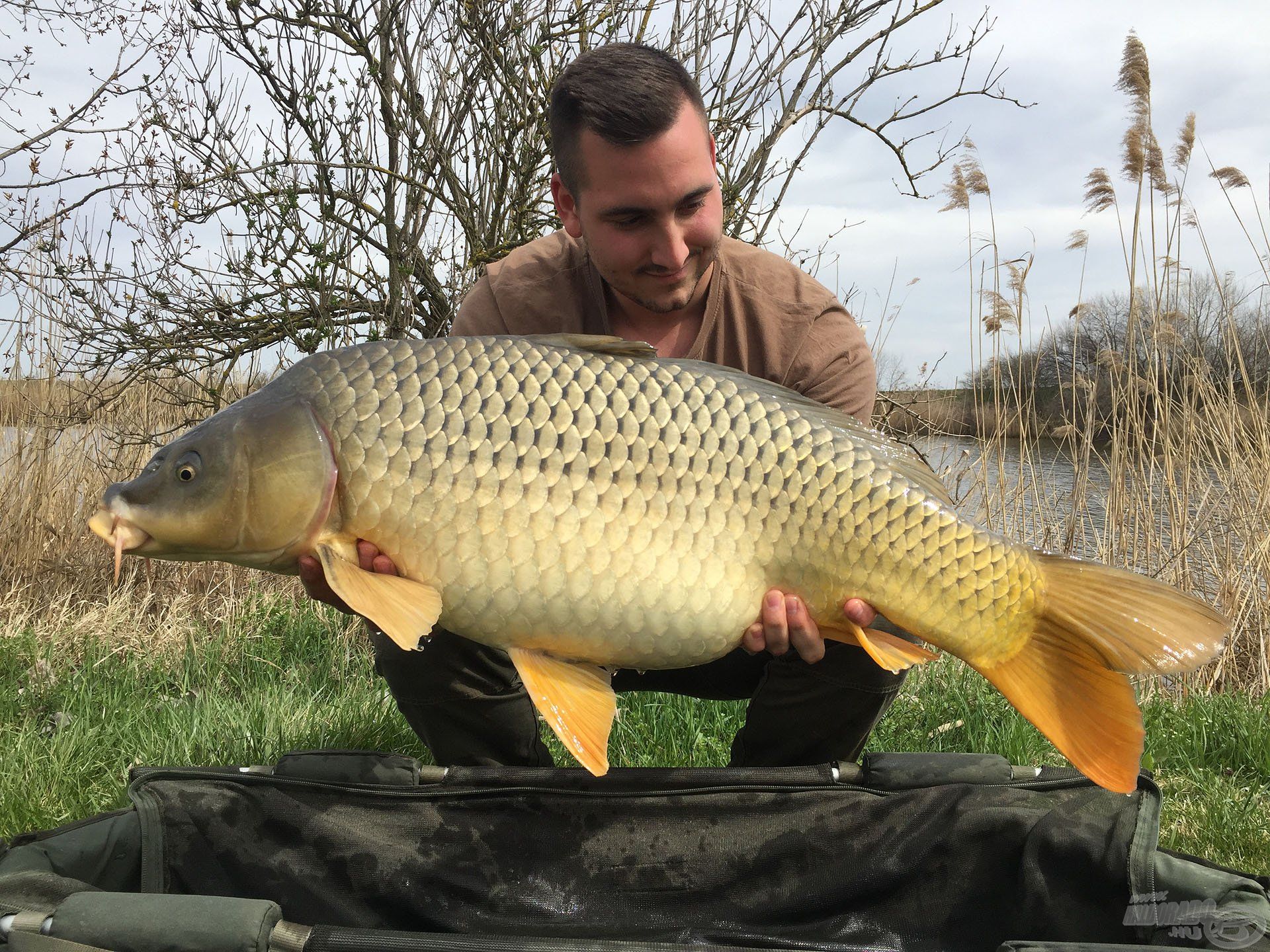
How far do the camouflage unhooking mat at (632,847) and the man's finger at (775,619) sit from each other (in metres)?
0.22

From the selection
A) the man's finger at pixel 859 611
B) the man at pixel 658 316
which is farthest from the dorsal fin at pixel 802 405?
the man at pixel 658 316

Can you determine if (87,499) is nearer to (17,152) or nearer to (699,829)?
(17,152)

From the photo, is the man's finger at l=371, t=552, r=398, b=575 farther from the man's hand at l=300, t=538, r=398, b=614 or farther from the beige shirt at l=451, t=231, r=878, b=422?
the beige shirt at l=451, t=231, r=878, b=422

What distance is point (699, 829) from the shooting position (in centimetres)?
143

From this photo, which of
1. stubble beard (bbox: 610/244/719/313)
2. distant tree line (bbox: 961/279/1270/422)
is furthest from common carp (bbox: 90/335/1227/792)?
distant tree line (bbox: 961/279/1270/422)

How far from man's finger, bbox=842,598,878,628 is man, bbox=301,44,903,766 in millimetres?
145

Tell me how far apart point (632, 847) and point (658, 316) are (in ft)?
2.91

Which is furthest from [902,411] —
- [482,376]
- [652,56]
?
[482,376]

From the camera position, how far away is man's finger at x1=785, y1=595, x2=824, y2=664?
1.33m

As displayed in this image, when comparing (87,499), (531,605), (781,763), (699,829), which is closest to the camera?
(531,605)

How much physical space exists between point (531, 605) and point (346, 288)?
1.97m

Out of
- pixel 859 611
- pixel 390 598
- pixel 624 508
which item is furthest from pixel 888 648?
pixel 390 598

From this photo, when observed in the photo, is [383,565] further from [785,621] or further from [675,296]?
[675,296]

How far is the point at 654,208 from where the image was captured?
5.39 ft
